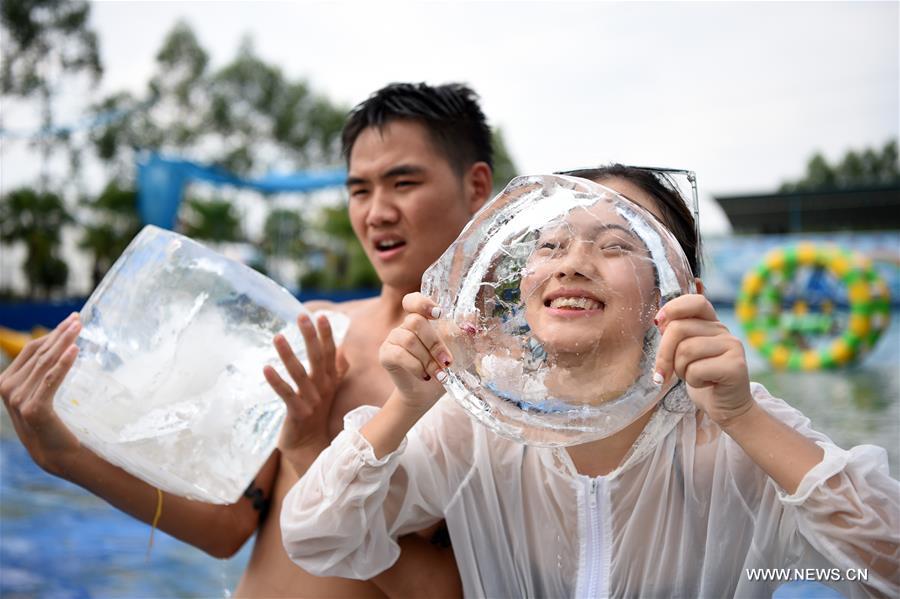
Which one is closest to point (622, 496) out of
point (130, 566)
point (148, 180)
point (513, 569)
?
point (513, 569)

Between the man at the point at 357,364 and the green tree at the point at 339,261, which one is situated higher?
the man at the point at 357,364

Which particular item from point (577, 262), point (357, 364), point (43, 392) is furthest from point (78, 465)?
point (577, 262)

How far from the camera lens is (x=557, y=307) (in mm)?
1104

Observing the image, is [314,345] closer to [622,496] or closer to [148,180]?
[622,496]

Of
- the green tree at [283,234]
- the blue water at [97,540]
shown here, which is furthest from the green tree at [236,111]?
the blue water at [97,540]

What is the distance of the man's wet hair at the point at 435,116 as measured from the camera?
194cm

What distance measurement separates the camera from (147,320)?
5.28 ft

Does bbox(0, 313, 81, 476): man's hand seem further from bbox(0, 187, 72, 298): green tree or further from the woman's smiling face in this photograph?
bbox(0, 187, 72, 298): green tree

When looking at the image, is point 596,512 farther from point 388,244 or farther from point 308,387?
point 388,244

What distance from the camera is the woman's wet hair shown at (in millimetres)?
1307

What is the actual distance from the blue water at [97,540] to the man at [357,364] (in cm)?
142

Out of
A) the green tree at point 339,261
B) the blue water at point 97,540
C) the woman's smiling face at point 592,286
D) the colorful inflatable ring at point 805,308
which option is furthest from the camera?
the green tree at point 339,261

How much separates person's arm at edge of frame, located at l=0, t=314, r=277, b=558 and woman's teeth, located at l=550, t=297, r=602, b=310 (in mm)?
1045

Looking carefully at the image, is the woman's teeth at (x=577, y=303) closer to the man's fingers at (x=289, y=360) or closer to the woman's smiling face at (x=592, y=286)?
the woman's smiling face at (x=592, y=286)
